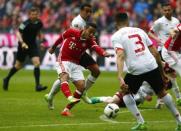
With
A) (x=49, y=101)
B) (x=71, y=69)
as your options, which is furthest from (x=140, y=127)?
(x=49, y=101)

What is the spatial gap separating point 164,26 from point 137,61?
600 centimetres

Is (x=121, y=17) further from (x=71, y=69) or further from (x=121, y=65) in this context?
(x=71, y=69)

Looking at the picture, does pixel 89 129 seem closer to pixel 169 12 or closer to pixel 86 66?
pixel 86 66

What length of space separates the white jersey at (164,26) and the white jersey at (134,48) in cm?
564

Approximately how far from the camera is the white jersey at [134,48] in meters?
12.6

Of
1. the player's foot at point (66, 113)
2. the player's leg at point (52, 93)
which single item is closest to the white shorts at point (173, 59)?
the player's leg at point (52, 93)

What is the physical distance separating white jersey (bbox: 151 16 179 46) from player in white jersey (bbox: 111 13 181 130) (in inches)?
220

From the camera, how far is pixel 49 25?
3706cm

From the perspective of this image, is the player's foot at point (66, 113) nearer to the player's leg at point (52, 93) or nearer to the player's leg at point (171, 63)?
the player's leg at point (52, 93)

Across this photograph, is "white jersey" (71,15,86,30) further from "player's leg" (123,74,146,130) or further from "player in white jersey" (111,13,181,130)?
"player's leg" (123,74,146,130)

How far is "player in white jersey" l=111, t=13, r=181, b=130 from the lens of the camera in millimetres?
12641

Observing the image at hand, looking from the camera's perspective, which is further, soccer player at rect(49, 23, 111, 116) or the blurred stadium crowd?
the blurred stadium crowd

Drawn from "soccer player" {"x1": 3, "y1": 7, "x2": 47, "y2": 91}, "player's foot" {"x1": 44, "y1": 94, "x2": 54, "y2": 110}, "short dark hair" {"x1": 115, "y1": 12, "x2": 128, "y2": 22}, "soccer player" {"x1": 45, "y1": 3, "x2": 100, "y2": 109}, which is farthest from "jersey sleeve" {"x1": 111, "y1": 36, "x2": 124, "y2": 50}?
"soccer player" {"x1": 3, "y1": 7, "x2": 47, "y2": 91}

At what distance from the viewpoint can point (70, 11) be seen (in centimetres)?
3738
